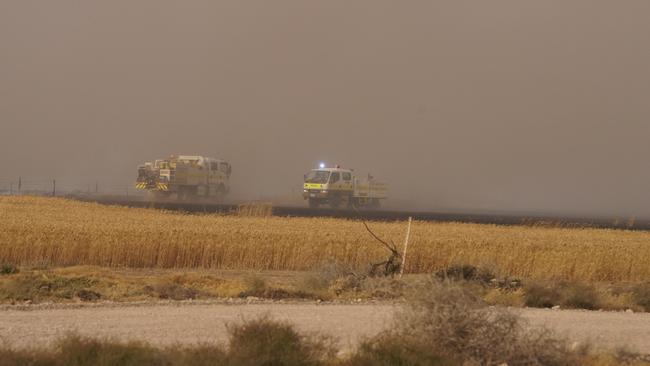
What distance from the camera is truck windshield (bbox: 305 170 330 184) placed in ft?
227

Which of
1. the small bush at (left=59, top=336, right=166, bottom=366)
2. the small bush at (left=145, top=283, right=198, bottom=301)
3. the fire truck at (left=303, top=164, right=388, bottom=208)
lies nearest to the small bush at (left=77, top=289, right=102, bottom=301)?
the small bush at (left=145, top=283, right=198, bottom=301)

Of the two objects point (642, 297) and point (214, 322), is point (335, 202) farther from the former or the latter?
point (214, 322)

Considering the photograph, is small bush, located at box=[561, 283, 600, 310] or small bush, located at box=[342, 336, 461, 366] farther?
small bush, located at box=[561, 283, 600, 310]

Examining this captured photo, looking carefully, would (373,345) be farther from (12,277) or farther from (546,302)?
(12,277)

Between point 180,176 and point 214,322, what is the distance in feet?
200

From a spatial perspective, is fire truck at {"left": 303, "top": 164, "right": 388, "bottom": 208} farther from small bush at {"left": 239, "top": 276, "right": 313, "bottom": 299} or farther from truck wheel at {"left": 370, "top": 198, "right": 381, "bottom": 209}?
small bush at {"left": 239, "top": 276, "right": 313, "bottom": 299}

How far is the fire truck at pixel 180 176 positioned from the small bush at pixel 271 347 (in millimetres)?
62763

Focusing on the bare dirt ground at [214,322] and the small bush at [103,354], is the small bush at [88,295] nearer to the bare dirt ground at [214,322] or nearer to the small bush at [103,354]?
the bare dirt ground at [214,322]

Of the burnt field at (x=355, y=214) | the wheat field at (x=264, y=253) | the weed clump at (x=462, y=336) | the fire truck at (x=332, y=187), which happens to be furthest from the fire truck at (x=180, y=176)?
the weed clump at (x=462, y=336)

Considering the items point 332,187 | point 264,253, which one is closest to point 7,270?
point 264,253

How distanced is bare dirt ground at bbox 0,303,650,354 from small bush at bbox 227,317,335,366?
900mm

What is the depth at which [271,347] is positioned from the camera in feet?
35.3

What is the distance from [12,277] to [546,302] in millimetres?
12198

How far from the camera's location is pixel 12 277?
1956cm
